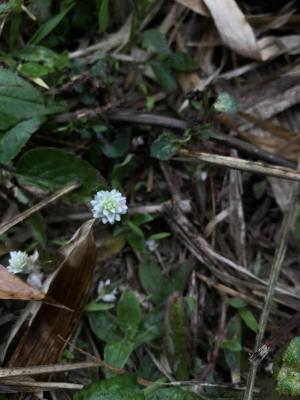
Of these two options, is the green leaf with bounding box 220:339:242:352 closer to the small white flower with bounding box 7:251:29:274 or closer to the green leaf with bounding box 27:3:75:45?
the small white flower with bounding box 7:251:29:274

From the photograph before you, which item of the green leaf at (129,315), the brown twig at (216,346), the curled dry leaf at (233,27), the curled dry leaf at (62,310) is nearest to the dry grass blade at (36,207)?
the curled dry leaf at (62,310)

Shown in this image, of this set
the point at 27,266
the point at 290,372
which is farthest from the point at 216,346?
the point at 27,266

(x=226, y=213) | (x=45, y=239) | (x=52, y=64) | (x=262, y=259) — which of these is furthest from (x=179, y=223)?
(x=52, y=64)

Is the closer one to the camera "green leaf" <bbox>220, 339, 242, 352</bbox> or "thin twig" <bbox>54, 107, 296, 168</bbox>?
"green leaf" <bbox>220, 339, 242, 352</bbox>

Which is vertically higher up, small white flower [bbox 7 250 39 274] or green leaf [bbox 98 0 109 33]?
green leaf [bbox 98 0 109 33]

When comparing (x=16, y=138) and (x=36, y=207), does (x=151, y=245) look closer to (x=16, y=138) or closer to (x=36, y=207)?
(x=36, y=207)

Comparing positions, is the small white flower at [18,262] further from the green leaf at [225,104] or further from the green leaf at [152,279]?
the green leaf at [225,104]

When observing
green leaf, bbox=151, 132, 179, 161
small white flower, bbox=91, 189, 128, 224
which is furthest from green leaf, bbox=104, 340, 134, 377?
green leaf, bbox=151, 132, 179, 161
